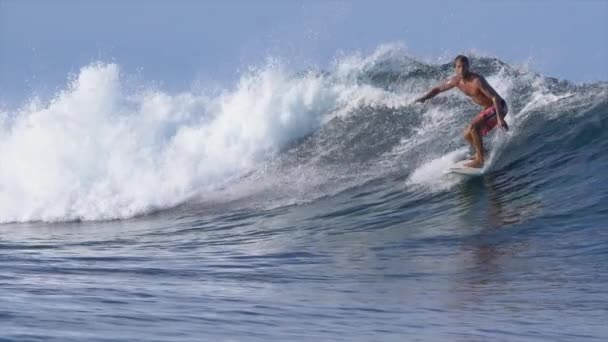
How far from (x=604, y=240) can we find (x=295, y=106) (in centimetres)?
889

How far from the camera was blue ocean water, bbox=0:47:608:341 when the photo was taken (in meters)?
6.61

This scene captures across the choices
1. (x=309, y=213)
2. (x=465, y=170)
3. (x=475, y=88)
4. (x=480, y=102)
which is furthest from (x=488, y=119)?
(x=309, y=213)

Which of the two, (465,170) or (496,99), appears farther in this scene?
(465,170)

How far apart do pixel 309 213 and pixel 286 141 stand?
4.30 m

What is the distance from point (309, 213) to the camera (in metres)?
12.9

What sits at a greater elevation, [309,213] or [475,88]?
[475,88]

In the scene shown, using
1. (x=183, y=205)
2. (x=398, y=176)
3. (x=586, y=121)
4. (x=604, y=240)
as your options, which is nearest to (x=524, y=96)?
(x=586, y=121)

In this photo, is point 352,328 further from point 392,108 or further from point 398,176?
point 392,108

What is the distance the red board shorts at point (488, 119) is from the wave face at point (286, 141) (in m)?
0.47

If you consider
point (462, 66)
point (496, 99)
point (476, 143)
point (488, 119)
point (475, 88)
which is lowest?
point (476, 143)

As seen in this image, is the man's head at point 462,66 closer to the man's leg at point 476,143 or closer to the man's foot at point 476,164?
the man's leg at point 476,143

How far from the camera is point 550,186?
12.4 metres

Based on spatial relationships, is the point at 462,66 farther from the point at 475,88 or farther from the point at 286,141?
the point at 286,141

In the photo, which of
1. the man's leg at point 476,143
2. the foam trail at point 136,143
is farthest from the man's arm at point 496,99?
the foam trail at point 136,143
